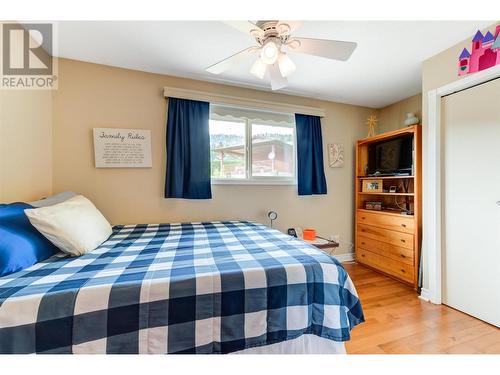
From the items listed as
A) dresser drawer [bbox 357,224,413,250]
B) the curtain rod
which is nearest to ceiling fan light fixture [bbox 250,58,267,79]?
the curtain rod

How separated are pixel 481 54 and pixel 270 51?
5.79 ft

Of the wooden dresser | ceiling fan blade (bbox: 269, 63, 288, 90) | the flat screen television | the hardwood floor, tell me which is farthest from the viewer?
the flat screen television

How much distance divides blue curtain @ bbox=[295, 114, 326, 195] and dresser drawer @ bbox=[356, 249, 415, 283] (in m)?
1.04

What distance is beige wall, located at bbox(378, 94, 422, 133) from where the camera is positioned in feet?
9.40

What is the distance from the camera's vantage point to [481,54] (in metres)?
1.71

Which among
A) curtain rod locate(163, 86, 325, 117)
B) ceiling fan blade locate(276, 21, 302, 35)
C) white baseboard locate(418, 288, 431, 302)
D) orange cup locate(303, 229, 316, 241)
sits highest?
curtain rod locate(163, 86, 325, 117)

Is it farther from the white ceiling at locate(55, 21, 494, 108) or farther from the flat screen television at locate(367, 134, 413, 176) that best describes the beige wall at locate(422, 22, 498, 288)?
the flat screen television at locate(367, 134, 413, 176)

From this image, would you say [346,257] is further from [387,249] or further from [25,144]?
[25,144]

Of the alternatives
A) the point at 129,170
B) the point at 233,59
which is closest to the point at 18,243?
the point at 129,170

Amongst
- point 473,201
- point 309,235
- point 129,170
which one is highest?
point 129,170

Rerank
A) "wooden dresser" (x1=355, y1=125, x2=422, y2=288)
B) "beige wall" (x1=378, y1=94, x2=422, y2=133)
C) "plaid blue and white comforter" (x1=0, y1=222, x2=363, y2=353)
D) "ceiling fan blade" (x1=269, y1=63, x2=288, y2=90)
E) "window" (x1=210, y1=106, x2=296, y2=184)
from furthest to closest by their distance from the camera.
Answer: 1. "beige wall" (x1=378, y1=94, x2=422, y2=133)
2. "window" (x1=210, y1=106, x2=296, y2=184)
3. "wooden dresser" (x1=355, y1=125, x2=422, y2=288)
4. "ceiling fan blade" (x1=269, y1=63, x2=288, y2=90)
5. "plaid blue and white comforter" (x1=0, y1=222, x2=363, y2=353)

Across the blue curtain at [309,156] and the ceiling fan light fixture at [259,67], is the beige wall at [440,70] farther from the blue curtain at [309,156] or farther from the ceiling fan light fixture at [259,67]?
the ceiling fan light fixture at [259,67]

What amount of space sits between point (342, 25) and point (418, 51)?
92cm

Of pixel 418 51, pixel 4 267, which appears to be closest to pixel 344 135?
pixel 418 51
